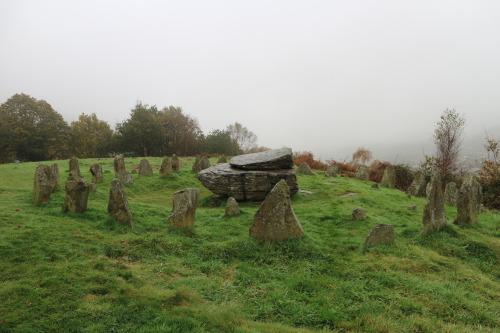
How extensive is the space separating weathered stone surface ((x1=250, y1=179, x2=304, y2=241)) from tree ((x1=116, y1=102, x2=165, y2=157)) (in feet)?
141

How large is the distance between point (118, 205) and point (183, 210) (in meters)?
2.49

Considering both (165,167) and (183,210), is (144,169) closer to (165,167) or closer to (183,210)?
(165,167)

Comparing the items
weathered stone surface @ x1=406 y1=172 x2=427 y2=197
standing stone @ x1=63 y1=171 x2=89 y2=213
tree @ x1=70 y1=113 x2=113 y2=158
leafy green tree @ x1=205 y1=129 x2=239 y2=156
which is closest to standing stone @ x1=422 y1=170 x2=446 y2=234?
weathered stone surface @ x1=406 y1=172 x2=427 y2=197

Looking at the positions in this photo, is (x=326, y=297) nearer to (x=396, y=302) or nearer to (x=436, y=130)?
(x=396, y=302)

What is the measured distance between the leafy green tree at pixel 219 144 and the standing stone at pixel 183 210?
139 ft

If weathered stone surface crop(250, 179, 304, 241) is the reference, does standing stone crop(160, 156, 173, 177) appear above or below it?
above

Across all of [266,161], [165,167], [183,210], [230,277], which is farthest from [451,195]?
[165,167]

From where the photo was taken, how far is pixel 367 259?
8453 mm

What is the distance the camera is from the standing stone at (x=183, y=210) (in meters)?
10.5

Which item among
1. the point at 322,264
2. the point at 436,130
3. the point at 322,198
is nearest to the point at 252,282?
the point at 322,264

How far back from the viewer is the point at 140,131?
4762 cm

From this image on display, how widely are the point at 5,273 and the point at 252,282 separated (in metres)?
5.75

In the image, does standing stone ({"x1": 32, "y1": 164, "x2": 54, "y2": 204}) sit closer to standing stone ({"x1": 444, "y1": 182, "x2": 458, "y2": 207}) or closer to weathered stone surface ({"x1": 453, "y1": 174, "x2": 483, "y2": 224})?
weathered stone surface ({"x1": 453, "y1": 174, "x2": 483, "y2": 224})

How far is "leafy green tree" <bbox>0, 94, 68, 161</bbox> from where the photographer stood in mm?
42938
